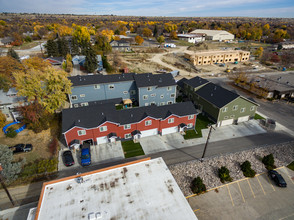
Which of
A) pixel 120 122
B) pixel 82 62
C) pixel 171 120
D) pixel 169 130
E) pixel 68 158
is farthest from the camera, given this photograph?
pixel 82 62

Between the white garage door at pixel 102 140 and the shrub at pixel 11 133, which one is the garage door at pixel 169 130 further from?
the shrub at pixel 11 133

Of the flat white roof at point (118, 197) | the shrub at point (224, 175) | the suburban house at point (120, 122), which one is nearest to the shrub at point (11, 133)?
the suburban house at point (120, 122)

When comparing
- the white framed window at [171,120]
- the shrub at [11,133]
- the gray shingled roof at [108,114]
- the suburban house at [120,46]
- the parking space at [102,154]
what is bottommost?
the parking space at [102,154]

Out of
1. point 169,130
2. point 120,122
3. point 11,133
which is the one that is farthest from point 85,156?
point 11,133

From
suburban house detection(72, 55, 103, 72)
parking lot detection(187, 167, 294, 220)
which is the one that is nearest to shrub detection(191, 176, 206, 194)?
parking lot detection(187, 167, 294, 220)

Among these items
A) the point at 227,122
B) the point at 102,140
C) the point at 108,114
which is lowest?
the point at 227,122

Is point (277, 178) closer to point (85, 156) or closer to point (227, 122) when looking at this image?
point (227, 122)

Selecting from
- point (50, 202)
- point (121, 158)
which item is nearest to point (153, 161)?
point (121, 158)
